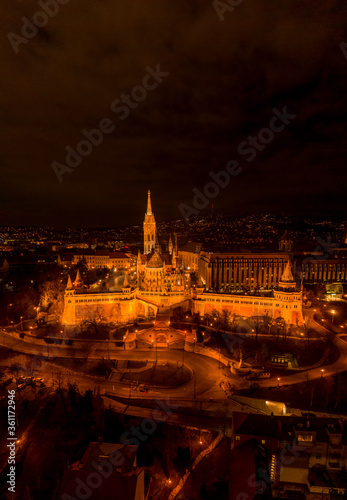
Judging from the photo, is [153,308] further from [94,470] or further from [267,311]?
[94,470]

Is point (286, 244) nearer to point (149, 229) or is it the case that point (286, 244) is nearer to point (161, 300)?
point (149, 229)

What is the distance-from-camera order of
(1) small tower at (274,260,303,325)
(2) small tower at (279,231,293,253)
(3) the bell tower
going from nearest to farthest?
(1) small tower at (274,260,303,325) < (3) the bell tower < (2) small tower at (279,231,293,253)

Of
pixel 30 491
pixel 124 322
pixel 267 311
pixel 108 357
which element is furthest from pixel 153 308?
pixel 30 491

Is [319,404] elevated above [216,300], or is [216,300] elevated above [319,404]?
[216,300]

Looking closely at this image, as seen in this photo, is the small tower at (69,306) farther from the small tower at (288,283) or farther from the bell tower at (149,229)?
the small tower at (288,283)

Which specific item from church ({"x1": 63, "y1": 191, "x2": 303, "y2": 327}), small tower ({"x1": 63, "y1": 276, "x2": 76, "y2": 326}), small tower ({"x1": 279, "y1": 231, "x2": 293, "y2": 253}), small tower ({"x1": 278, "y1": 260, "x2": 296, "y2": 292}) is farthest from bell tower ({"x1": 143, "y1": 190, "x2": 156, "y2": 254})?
small tower ({"x1": 279, "y1": 231, "x2": 293, "y2": 253})

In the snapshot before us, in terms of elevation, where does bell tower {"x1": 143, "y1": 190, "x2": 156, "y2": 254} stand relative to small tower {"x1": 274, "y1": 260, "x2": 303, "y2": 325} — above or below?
above

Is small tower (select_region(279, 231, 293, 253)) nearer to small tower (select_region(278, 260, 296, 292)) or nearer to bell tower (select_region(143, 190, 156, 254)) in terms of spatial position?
small tower (select_region(278, 260, 296, 292))

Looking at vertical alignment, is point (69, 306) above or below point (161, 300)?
below

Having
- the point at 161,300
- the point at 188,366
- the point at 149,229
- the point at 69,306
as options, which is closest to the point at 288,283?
the point at 161,300
